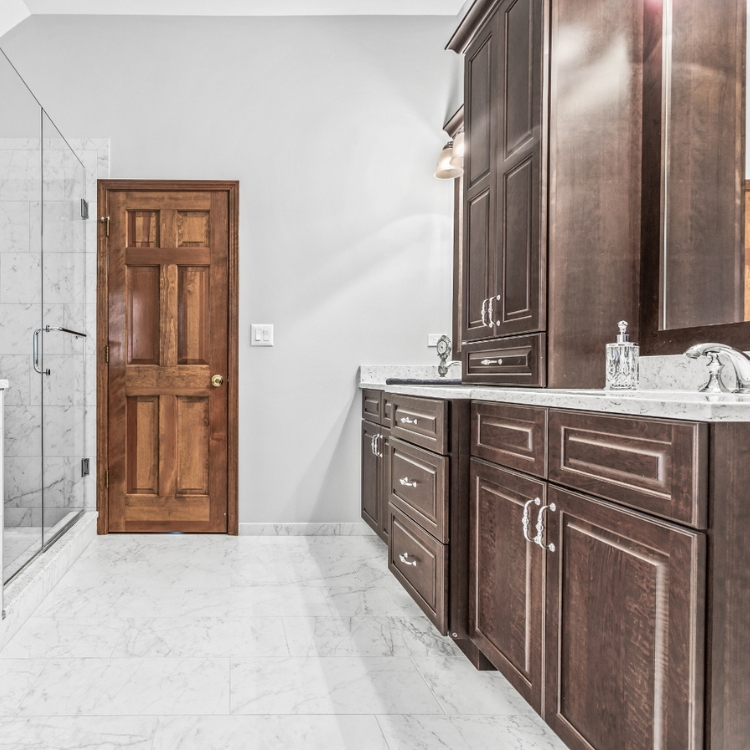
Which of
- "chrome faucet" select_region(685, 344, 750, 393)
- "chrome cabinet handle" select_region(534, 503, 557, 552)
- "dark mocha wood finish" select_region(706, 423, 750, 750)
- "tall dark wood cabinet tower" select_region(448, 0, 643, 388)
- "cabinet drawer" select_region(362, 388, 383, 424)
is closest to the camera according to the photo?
"dark mocha wood finish" select_region(706, 423, 750, 750)

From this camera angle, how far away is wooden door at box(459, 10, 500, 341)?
196 centimetres

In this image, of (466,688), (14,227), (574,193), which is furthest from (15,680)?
(574,193)

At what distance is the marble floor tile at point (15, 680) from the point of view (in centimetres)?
152

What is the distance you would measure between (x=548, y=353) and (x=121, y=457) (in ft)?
7.99

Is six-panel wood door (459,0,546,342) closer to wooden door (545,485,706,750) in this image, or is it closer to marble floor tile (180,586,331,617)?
wooden door (545,485,706,750)

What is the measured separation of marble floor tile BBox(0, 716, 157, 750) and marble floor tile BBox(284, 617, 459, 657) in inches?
20.2

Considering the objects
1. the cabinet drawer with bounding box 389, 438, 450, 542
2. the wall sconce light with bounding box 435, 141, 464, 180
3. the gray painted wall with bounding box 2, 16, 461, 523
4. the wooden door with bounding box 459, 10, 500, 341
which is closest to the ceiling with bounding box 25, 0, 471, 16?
the gray painted wall with bounding box 2, 16, 461, 523

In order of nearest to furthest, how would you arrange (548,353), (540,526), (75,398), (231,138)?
(540,526), (548,353), (75,398), (231,138)

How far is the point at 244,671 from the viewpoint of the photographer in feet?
5.55

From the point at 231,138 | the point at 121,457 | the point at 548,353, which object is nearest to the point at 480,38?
the point at 548,353

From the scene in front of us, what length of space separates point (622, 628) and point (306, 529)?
242cm

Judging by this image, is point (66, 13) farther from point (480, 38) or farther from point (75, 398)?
point (480, 38)

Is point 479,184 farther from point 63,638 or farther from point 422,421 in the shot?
point 63,638

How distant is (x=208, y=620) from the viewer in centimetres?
206
